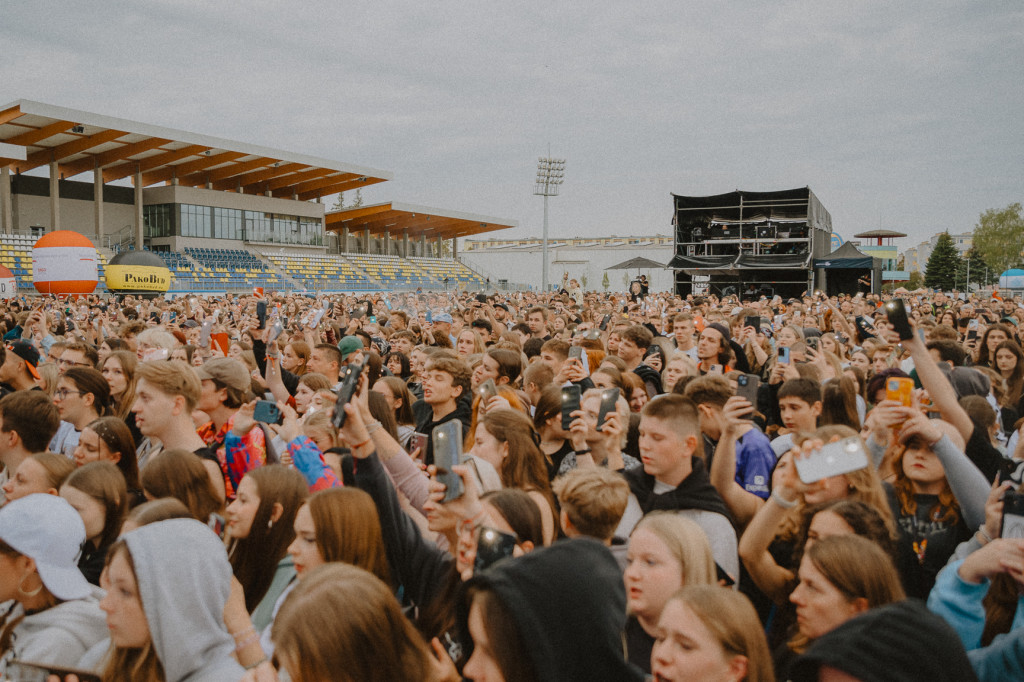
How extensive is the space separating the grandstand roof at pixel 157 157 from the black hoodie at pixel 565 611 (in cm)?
3423

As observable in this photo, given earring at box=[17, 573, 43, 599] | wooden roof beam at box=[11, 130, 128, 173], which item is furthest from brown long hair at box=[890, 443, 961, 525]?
wooden roof beam at box=[11, 130, 128, 173]

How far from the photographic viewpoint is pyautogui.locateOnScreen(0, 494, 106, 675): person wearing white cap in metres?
2.33

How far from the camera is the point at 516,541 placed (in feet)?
7.79

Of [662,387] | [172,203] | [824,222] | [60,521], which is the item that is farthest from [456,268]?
[60,521]

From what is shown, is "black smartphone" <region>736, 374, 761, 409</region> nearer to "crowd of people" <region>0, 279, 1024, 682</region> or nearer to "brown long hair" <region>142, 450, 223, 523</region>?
"crowd of people" <region>0, 279, 1024, 682</region>

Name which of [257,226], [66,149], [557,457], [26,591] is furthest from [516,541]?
[257,226]

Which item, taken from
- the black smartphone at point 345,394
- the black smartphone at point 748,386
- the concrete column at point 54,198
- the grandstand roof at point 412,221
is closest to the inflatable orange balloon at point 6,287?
the concrete column at point 54,198

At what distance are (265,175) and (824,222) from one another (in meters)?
32.5

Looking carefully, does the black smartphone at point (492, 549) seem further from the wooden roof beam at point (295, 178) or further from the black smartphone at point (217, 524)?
the wooden roof beam at point (295, 178)

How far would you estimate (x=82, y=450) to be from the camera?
12.7ft

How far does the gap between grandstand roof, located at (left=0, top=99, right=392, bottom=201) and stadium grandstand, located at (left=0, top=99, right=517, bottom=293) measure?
7cm

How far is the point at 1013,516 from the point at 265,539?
8.82ft

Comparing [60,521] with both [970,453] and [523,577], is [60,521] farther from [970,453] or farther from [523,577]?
[970,453]

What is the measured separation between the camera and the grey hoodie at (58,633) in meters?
2.25
